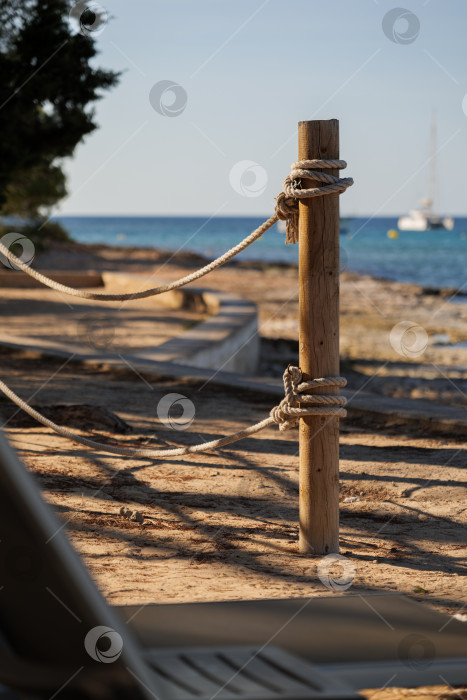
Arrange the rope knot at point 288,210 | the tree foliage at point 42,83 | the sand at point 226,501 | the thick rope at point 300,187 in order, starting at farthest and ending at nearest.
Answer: the tree foliage at point 42,83 → the rope knot at point 288,210 → the thick rope at point 300,187 → the sand at point 226,501

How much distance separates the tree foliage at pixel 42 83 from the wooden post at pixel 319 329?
27.7 feet

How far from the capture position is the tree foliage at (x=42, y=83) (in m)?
11.8

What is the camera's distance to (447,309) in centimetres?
2161

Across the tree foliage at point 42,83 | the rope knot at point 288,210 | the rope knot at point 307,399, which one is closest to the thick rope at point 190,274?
the rope knot at point 288,210

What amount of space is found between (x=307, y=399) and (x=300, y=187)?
855mm

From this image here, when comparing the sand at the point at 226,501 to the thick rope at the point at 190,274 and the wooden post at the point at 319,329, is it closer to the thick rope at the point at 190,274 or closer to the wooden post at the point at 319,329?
the wooden post at the point at 319,329

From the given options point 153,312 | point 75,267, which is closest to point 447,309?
point 153,312

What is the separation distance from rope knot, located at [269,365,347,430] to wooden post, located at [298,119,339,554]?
0.04 m

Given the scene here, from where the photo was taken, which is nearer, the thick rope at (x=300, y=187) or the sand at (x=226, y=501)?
the sand at (x=226, y=501)

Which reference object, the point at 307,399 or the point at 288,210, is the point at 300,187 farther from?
the point at 307,399

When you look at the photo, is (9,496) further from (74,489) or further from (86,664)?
(74,489)

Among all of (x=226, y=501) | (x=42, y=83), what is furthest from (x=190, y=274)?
(x=42, y=83)

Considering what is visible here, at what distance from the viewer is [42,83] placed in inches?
471

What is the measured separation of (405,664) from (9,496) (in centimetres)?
120
